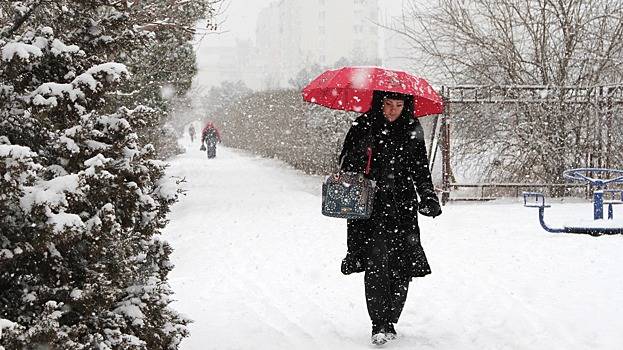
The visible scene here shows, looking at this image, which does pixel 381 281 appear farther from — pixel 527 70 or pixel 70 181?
pixel 527 70

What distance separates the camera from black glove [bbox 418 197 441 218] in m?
4.86

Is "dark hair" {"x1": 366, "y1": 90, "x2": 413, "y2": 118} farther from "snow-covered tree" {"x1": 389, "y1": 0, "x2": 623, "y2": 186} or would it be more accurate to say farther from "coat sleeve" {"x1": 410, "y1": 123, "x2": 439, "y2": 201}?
"snow-covered tree" {"x1": 389, "y1": 0, "x2": 623, "y2": 186}

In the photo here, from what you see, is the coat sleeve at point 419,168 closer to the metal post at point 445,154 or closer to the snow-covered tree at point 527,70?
the metal post at point 445,154

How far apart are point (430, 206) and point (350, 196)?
0.58 m

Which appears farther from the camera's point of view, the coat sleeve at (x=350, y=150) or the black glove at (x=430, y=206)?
the coat sleeve at (x=350, y=150)

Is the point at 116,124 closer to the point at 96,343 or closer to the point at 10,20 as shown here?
the point at 10,20

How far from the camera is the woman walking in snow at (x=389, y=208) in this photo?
4.85 m

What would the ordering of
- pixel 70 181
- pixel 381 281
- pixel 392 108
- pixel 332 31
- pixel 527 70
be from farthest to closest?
1. pixel 332 31
2. pixel 527 70
3. pixel 392 108
4. pixel 381 281
5. pixel 70 181

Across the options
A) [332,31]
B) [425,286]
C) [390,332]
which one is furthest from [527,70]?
[332,31]

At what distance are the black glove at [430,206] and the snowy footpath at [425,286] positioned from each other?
909 millimetres

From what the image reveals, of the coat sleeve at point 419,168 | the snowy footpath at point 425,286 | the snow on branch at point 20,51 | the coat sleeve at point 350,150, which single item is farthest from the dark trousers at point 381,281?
the snow on branch at point 20,51

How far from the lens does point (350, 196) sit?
15.5ft

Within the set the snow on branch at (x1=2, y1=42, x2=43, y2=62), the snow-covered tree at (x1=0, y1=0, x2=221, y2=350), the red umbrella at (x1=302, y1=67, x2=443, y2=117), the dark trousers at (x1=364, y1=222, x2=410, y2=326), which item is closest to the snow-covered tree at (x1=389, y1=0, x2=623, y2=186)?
the red umbrella at (x1=302, y1=67, x2=443, y2=117)

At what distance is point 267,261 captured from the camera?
27.0 feet
